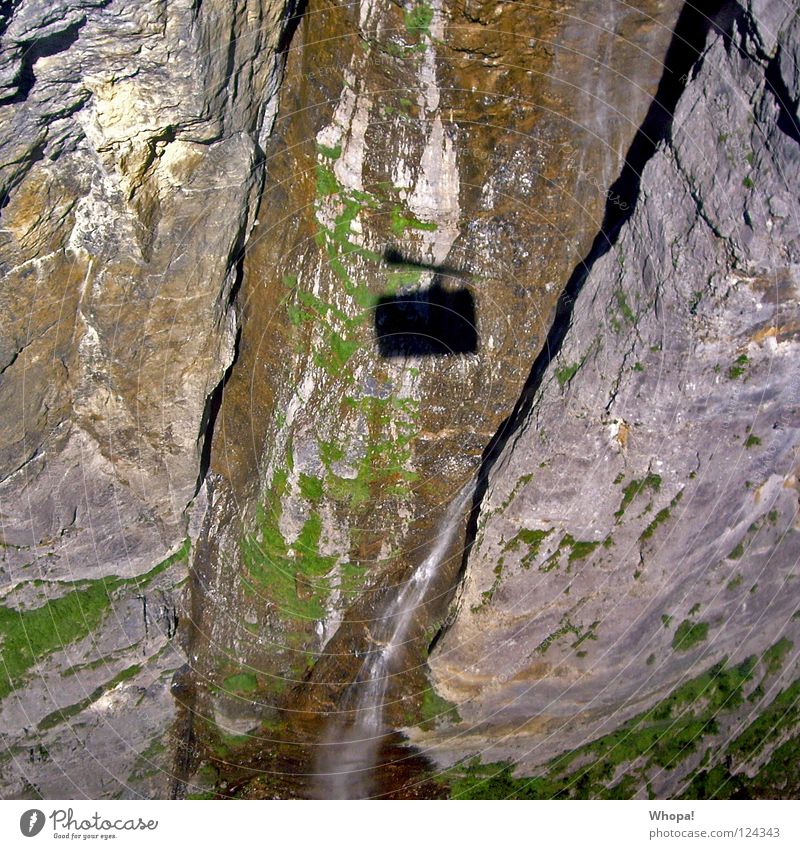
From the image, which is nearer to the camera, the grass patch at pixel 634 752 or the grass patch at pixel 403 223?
the grass patch at pixel 403 223

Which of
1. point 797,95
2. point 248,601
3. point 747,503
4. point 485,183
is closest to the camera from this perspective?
point 797,95

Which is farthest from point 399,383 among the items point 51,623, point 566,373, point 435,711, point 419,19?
point 51,623

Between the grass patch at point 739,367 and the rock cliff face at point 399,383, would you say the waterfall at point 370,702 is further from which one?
the grass patch at point 739,367

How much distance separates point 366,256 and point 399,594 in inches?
226

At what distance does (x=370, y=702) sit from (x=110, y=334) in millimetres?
7524

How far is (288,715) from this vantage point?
13461 mm

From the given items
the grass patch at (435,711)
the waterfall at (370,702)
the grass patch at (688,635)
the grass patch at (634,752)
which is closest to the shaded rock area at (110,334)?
the waterfall at (370,702)

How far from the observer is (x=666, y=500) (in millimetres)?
10938

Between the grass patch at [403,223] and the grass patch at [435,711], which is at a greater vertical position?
the grass patch at [403,223]

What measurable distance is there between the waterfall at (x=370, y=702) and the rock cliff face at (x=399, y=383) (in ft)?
0.92

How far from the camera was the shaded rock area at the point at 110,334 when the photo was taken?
857 cm

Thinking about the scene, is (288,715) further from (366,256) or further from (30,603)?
(366,256)

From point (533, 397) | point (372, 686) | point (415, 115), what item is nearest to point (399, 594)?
point (372, 686)

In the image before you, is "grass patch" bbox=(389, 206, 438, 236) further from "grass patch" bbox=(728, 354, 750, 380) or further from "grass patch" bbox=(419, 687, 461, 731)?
"grass patch" bbox=(419, 687, 461, 731)
